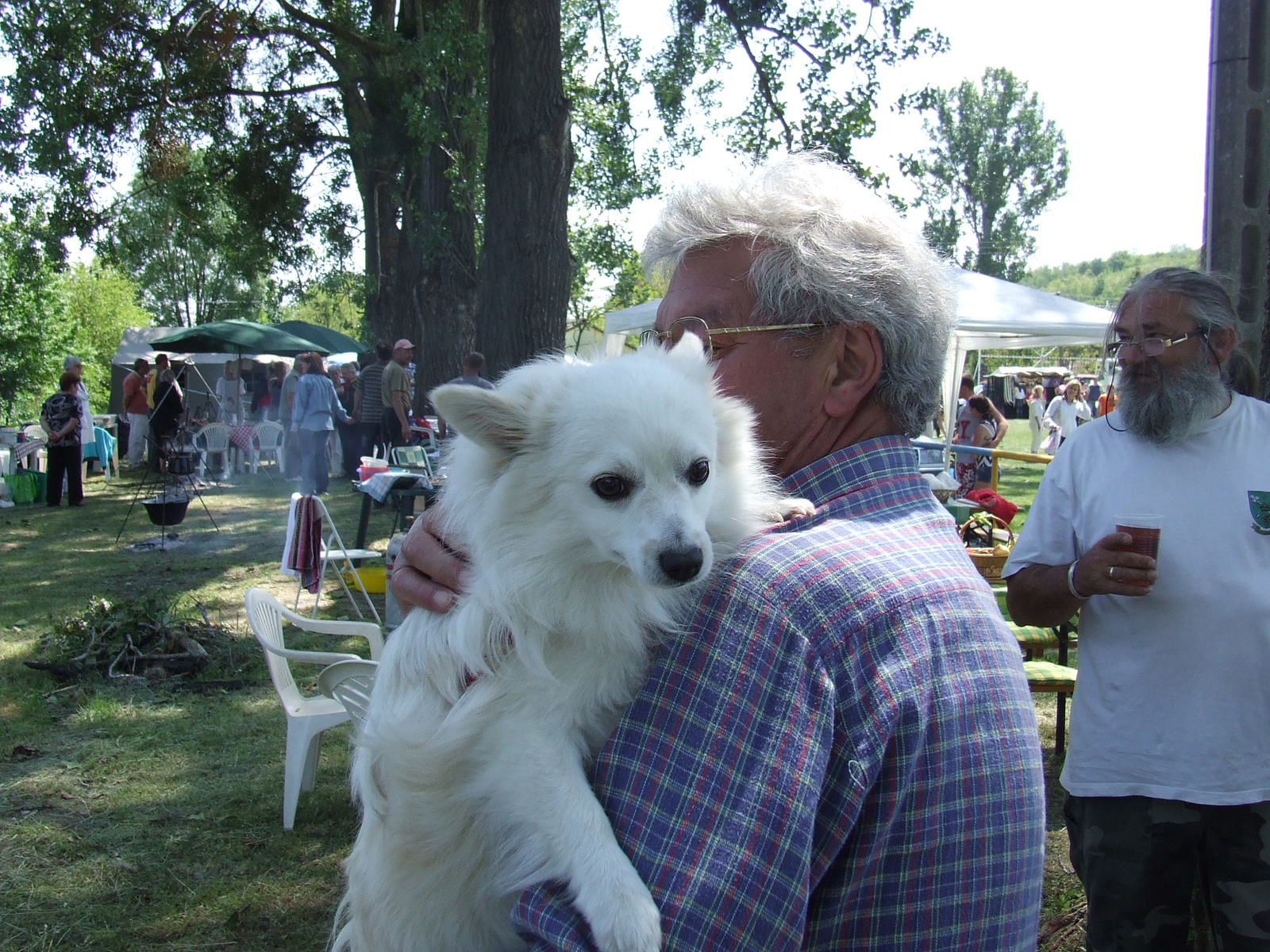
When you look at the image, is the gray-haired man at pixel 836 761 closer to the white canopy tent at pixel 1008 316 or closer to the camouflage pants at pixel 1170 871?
the camouflage pants at pixel 1170 871

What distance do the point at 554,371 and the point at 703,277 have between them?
1.23ft

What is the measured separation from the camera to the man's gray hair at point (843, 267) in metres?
1.66

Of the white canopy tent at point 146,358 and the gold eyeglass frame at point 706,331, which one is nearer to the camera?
the gold eyeglass frame at point 706,331

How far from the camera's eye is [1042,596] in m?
3.01

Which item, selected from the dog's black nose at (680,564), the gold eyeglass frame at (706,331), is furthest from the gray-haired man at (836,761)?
the gold eyeglass frame at (706,331)

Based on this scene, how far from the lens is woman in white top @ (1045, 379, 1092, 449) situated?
1972 cm

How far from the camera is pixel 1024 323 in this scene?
12172 mm

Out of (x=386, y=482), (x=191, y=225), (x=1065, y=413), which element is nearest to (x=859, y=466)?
A: (x=386, y=482)

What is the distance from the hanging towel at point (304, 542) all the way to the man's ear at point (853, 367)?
6.89 meters

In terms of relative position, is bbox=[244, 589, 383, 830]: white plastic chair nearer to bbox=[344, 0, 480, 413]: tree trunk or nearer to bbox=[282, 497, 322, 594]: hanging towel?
bbox=[282, 497, 322, 594]: hanging towel

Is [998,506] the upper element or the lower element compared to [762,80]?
lower

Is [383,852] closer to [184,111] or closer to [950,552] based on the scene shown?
[950,552]

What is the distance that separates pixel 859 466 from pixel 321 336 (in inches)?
999

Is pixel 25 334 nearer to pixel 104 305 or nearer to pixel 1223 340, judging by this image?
pixel 104 305
